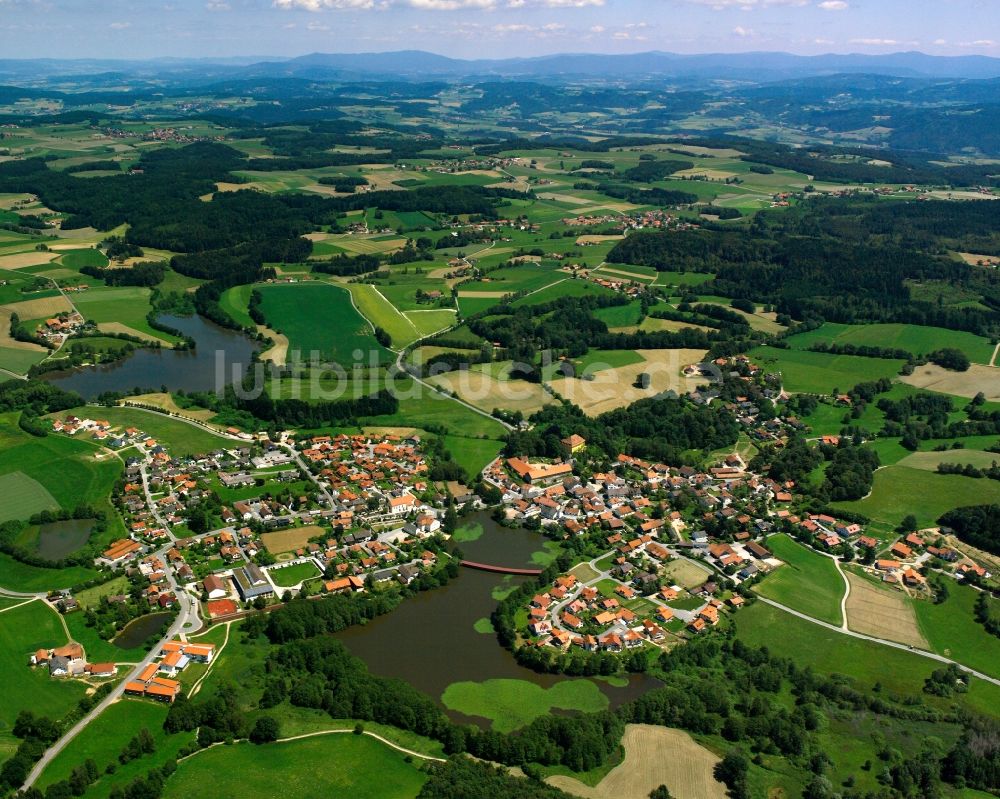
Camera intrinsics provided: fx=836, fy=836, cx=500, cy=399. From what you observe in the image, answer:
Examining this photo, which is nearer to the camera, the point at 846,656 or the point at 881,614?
the point at 846,656

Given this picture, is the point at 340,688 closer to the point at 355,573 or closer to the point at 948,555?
the point at 355,573

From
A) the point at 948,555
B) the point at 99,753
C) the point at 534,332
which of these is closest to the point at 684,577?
the point at 948,555

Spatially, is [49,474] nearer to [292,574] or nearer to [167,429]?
[167,429]

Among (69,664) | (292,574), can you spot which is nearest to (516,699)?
(292,574)

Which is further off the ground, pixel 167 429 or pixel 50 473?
pixel 167 429

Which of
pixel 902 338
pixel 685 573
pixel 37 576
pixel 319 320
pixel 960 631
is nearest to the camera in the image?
pixel 960 631

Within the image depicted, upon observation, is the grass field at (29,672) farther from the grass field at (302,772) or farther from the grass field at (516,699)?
the grass field at (516,699)
